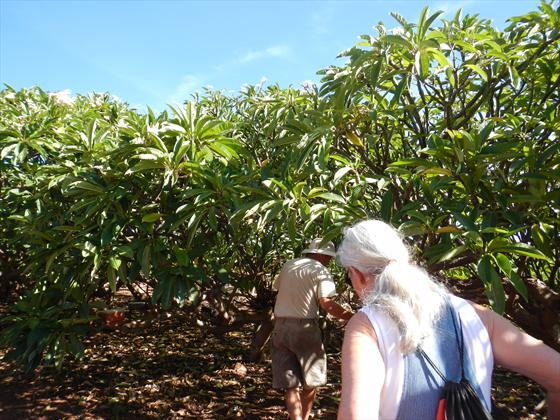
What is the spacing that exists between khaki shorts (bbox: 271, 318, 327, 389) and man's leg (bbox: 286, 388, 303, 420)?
0.21 feet

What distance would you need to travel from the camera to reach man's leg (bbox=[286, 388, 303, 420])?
119 inches

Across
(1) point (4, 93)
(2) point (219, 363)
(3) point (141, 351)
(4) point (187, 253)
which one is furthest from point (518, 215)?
(1) point (4, 93)

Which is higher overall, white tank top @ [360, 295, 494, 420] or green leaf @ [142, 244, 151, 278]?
green leaf @ [142, 244, 151, 278]

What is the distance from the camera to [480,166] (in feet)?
6.57

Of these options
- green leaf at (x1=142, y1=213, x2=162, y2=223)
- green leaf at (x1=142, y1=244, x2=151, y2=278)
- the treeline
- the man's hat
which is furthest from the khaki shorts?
green leaf at (x1=142, y1=213, x2=162, y2=223)

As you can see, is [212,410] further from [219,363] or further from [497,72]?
[497,72]

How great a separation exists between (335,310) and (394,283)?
1.79 metres

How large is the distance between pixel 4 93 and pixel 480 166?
4522 mm

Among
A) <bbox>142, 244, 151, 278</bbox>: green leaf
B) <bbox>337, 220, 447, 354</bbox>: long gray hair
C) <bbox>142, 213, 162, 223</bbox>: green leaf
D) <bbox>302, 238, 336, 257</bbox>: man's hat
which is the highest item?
<bbox>142, 213, 162, 223</bbox>: green leaf

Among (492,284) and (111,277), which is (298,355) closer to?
(111,277)

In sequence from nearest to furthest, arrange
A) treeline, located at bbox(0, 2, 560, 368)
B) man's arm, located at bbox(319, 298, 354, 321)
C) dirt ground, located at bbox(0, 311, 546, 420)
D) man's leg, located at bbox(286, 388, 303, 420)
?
treeline, located at bbox(0, 2, 560, 368)
man's arm, located at bbox(319, 298, 354, 321)
man's leg, located at bbox(286, 388, 303, 420)
dirt ground, located at bbox(0, 311, 546, 420)

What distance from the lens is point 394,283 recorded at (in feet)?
4.06

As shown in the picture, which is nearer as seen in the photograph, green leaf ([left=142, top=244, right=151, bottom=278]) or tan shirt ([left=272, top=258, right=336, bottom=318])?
green leaf ([left=142, top=244, right=151, bottom=278])

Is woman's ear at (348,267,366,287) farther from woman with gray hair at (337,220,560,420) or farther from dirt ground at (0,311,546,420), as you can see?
dirt ground at (0,311,546,420)
